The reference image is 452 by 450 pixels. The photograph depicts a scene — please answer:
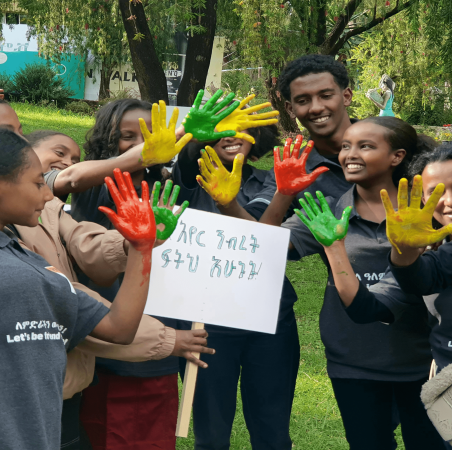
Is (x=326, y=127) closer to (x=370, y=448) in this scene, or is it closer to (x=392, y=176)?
(x=392, y=176)

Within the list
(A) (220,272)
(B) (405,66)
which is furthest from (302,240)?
(B) (405,66)

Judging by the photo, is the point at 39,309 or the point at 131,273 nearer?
the point at 39,309

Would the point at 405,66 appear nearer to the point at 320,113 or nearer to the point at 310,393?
the point at 310,393

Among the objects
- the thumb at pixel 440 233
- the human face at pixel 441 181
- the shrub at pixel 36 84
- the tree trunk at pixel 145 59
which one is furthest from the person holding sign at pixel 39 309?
the shrub at pixel 36 84

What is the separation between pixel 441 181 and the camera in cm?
188

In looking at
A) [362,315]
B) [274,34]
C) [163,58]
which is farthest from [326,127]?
[163,58]

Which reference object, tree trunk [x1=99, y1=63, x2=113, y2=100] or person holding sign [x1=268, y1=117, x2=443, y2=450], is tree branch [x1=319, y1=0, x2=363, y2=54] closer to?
person holding sign [x1=268, y1=117, x2=443, y2=450]

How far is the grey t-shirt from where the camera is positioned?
1356 mm

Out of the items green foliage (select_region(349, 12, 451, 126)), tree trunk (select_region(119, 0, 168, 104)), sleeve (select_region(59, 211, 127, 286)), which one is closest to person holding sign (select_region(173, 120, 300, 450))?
sleeve (select_region(59, 211, 127, 286))

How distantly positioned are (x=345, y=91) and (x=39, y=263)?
162 cm

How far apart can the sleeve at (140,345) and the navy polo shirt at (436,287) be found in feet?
2.31

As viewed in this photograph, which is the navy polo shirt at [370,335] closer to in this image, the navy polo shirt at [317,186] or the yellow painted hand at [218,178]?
the navy polo shirt at [317,186]

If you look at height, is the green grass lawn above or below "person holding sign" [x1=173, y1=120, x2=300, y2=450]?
below

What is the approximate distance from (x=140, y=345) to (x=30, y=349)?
0.49 metres
